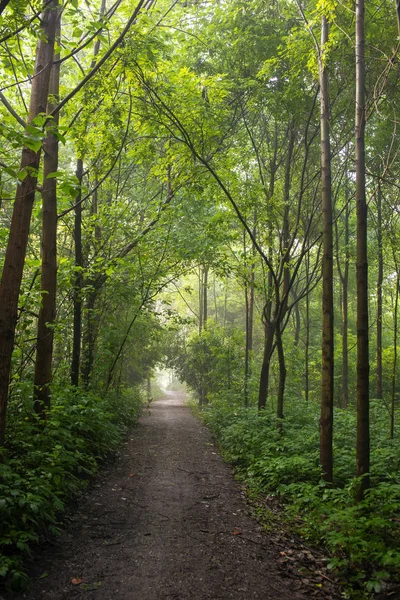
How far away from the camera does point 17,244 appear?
15.8 ft

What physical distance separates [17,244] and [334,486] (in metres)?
5.61

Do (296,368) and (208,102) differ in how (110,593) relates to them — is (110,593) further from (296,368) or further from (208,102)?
(296,368)

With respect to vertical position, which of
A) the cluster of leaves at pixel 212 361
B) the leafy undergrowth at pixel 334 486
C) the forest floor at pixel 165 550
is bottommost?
the forest floor at pixel 165 550

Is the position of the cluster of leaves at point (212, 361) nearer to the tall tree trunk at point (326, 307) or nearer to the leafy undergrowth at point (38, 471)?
the leafy undergrowth at point (38, 471)

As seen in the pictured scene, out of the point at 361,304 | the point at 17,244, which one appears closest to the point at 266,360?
the point at 361,304

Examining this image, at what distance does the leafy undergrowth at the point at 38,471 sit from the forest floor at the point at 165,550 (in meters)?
0.24

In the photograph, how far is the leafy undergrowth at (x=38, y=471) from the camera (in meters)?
3.63

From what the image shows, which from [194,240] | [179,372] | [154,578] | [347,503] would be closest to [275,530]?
[347,503]

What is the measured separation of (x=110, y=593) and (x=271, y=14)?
11.3 metres

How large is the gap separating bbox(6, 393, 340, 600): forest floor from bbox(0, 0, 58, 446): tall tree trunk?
1.57m

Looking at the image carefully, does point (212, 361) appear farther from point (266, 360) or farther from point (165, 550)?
point (165, 550)

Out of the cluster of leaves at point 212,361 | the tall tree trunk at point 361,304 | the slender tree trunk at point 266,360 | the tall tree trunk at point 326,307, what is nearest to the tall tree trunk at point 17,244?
the tall tree trunk at point 361,304

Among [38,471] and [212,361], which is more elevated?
[212,361]

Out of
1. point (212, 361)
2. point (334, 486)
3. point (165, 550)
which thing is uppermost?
point (212, 361)
